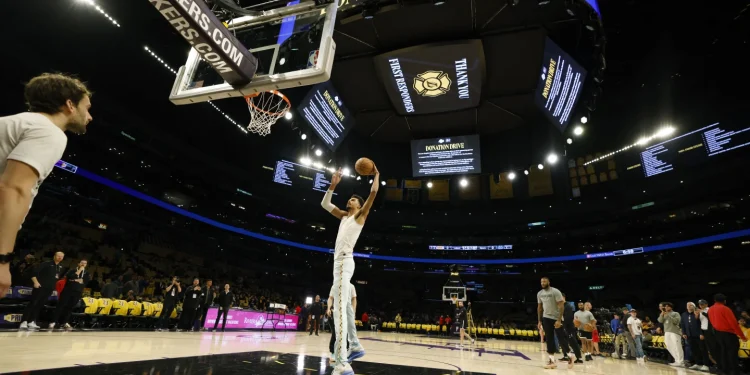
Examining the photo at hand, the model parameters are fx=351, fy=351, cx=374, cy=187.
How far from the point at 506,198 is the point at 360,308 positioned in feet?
46.2

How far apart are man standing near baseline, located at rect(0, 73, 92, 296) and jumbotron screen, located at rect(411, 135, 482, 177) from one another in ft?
40.6

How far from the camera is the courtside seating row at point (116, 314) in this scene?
9094mm

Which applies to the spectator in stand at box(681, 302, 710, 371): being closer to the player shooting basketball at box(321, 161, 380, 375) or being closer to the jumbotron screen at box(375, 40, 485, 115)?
the jumbotron screen at box(375, 40, 485, 115)

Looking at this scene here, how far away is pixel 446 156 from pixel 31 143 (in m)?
12.9

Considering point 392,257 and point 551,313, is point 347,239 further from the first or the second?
point 392,257

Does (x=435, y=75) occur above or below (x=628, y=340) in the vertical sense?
above

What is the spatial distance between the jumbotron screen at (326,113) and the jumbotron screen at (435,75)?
1827 mm

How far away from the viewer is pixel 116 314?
9.55 meters

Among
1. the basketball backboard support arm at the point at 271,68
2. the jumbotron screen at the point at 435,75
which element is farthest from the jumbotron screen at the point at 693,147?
the basketball backboard support arm at the point at 271,68

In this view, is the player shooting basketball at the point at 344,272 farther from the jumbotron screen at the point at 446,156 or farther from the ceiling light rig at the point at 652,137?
the ceiling light rig at the point at 652,137

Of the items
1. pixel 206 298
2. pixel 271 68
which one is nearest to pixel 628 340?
pixel 271 68

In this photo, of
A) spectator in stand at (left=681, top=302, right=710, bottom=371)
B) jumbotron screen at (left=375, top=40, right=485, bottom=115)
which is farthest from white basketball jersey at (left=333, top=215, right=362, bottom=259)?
spectator in stand at (left=681, top=302, right=710, bottom=371)

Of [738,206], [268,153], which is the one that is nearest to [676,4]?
[738,206]

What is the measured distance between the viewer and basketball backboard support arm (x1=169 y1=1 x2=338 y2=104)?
188 inches
